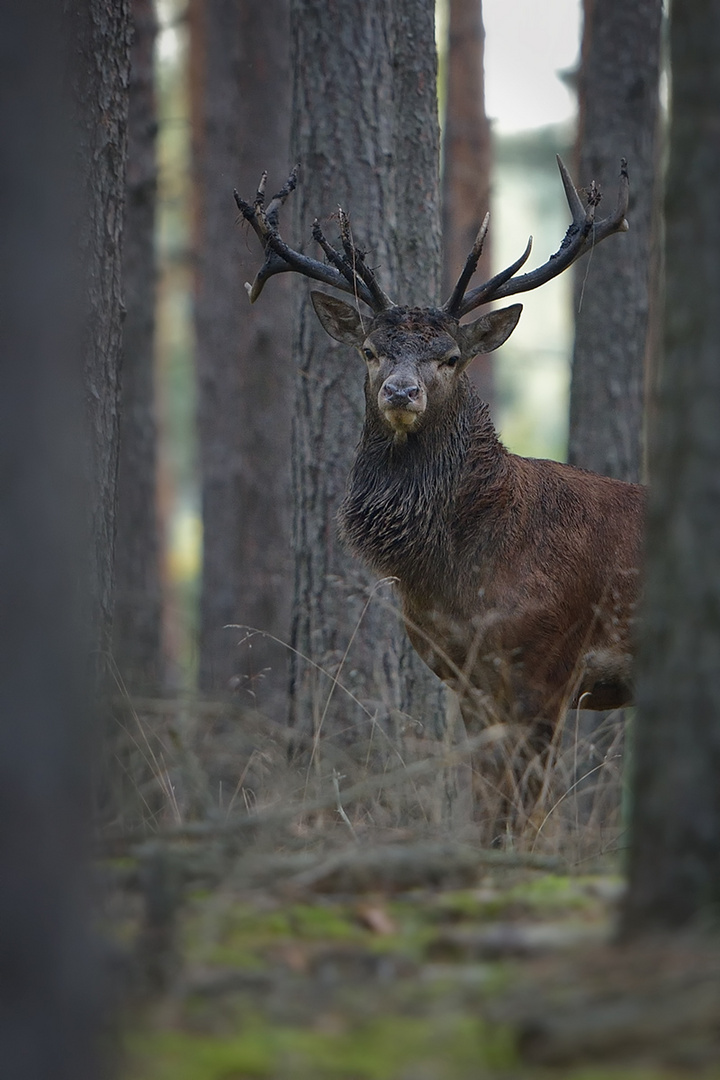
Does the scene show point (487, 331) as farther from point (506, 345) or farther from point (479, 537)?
point (506, 345)

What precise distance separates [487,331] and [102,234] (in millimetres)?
2523

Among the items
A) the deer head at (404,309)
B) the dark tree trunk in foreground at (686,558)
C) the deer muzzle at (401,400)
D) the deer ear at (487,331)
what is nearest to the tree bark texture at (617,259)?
the deer ear at (487,331)

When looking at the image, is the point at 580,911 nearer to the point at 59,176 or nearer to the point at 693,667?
the point at 693,667

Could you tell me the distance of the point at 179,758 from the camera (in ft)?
13.1

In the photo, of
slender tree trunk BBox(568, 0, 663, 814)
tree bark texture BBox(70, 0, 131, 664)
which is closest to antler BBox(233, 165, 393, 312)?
tree bark texture BBox(70, 0, 131, 664)

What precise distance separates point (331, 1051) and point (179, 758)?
5.59 feet

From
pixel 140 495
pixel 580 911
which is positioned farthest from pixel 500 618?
pixel 140 495

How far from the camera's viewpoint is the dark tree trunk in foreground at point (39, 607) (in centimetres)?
217

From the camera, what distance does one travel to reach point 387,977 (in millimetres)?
2725

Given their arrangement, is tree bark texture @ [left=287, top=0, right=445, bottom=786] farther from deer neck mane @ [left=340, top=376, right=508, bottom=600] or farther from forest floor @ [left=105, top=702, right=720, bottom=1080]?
forest floor @ [left=105, top=702, right=720, bottom=1080]

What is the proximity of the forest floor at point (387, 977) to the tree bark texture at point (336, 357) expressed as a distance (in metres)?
3.22

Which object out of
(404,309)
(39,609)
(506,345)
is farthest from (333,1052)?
(506,345)

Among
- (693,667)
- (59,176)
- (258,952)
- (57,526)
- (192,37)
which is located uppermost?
(192,37)

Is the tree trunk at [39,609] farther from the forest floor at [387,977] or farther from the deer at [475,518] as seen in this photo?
the deer at [475,518]
